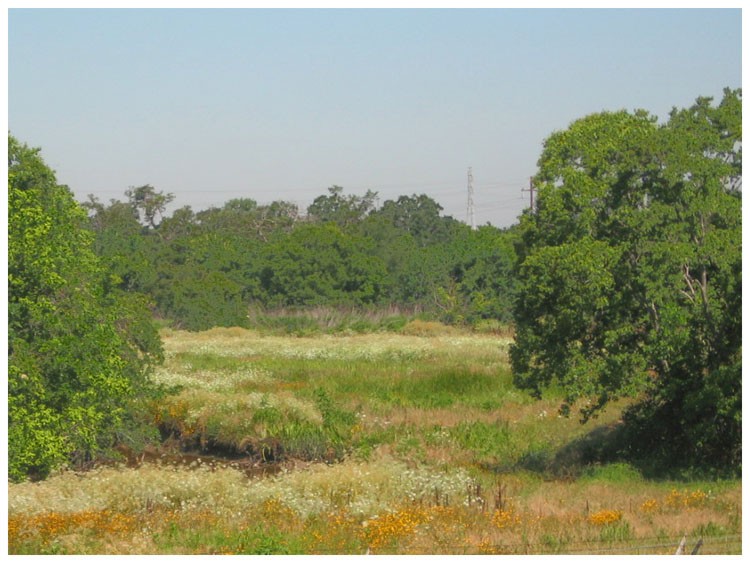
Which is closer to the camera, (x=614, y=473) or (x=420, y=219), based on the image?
(x=614, y=473)

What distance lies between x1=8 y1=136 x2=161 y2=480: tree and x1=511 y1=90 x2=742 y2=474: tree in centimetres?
1116


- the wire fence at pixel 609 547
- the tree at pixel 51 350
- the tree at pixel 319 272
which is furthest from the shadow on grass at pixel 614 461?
the tree at pixel 319 272

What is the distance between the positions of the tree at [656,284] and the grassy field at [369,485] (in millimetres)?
1951

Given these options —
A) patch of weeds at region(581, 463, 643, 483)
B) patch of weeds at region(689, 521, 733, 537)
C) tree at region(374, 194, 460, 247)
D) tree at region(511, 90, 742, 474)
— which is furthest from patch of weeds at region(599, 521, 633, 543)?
tree at region(374, 194, 460, 247)

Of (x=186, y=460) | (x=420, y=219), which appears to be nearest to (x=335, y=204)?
(x=420, y=219)

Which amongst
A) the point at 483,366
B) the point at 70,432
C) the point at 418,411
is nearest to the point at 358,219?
the point at 483,366

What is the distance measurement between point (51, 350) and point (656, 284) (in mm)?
14355

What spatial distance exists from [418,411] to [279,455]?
6578 mm

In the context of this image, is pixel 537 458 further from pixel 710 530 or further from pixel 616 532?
pixel 710 530

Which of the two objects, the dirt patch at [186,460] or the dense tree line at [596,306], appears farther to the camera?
the dirt patch at [186,460]

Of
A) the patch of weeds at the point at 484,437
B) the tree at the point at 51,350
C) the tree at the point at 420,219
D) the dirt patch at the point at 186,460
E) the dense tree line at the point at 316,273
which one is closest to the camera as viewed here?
the tree at the point at 51,350

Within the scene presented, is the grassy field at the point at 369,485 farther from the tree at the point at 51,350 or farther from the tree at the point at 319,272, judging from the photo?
the tree at the point at 319,272

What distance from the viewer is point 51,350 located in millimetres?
22984

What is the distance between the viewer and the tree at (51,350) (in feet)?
71.4
